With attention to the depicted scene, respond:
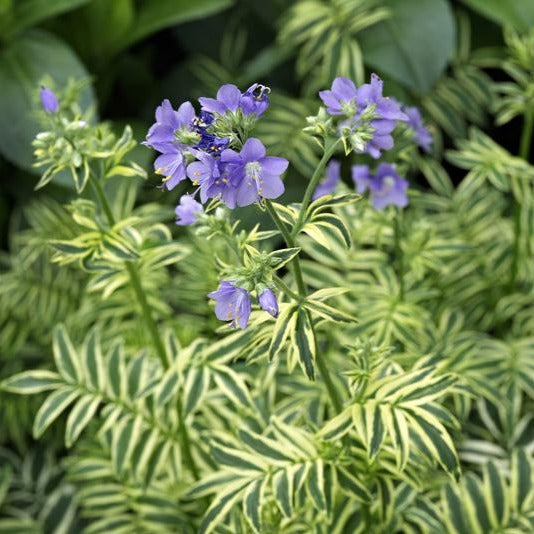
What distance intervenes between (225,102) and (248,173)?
0.09 meters

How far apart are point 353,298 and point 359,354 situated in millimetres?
559

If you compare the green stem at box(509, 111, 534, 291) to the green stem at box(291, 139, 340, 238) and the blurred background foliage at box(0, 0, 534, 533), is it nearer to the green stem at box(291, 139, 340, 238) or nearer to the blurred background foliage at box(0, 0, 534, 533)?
the blurred background foliage at box(0, 0, 534, 533)

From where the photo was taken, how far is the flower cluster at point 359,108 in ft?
4.01

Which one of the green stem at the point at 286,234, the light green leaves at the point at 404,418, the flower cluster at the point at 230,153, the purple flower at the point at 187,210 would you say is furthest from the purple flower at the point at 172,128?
the light green leaves at the point at 404,418

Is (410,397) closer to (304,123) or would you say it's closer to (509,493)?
(509,493)

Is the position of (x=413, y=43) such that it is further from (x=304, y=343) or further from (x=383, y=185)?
(x=304, y=343)

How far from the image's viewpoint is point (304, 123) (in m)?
2.33

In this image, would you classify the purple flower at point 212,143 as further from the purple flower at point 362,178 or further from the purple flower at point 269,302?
the purple flower at point 362,178

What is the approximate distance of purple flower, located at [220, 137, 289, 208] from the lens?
43.4 inches

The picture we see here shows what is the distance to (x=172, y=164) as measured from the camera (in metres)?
1.18

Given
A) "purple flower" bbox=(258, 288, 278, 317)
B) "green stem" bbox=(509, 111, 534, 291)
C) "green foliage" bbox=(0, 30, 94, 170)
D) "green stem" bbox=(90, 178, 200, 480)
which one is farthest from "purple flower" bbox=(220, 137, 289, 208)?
"green foliage" bbox=(0, 30, 94, 170)

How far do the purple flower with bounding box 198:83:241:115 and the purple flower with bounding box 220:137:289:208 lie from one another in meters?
0.05

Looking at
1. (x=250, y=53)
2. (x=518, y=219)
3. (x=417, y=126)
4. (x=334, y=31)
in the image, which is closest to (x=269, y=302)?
(x=417, y=126)

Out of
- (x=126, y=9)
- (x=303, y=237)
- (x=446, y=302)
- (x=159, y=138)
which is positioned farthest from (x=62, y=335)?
(x=126, y=9)
